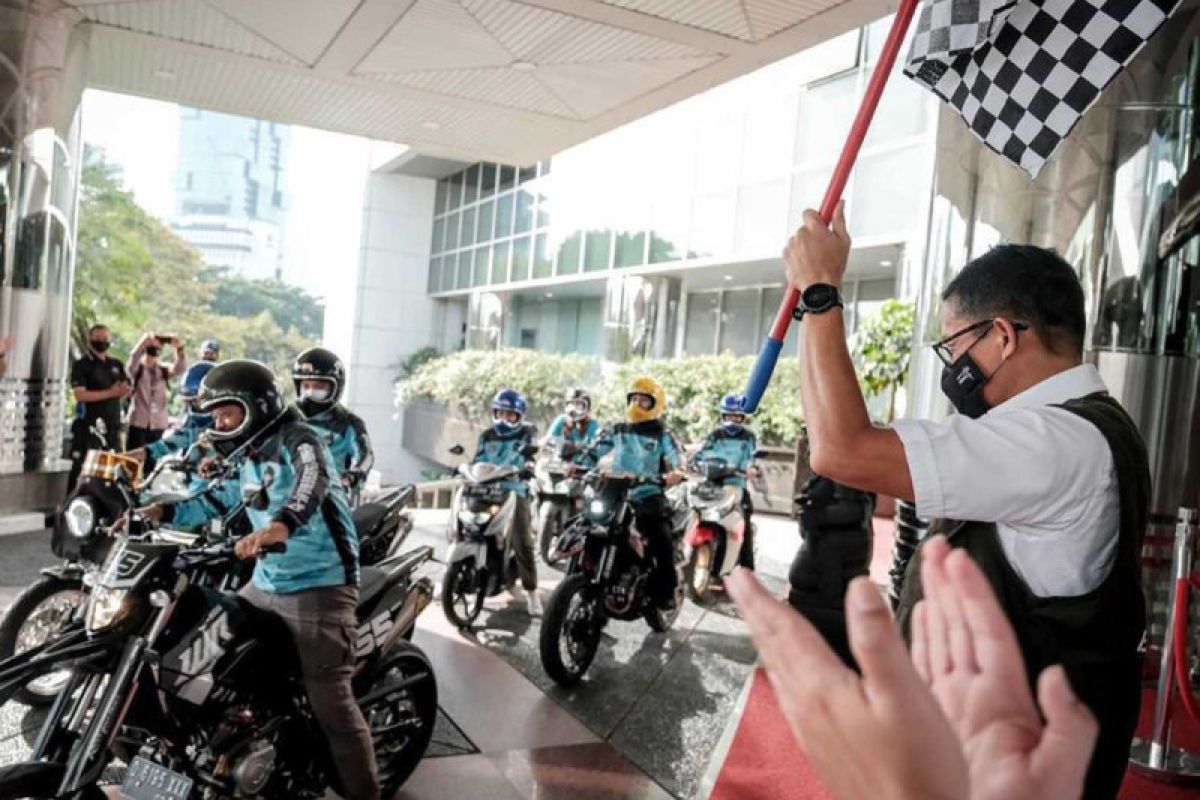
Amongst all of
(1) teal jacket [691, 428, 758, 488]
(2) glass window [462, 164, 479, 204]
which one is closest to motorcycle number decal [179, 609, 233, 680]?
(1) teal jacket [691, 428, 758, 488]

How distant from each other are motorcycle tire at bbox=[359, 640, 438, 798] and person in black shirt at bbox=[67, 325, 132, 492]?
6715 millimetres

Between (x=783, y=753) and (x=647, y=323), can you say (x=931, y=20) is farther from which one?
(x=647, y=323)

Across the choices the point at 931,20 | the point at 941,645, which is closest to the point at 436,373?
the point at 931,20

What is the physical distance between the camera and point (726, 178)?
19.5 metres

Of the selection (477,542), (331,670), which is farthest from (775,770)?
(477,542)

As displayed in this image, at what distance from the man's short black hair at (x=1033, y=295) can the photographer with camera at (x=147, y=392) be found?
985 centimetres

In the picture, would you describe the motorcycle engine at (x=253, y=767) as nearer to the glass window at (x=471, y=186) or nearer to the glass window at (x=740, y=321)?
the glass window at (x=740, y=321)

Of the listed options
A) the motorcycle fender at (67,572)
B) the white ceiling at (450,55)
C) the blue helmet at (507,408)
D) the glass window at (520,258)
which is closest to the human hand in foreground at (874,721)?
the motorcycle fender at (67,572)

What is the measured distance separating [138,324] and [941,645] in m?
31.9

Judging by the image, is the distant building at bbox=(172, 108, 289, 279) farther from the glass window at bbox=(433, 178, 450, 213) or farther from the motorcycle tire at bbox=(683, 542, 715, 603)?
the motorcycle tire at bbox=(683, 542, 715, 603)

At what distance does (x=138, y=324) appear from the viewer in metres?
29.3

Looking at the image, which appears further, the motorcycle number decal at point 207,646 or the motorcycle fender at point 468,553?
the motorcycle fender at point 468,553

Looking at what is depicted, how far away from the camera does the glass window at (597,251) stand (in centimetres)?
2316

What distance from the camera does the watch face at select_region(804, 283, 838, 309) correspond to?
1.96m
